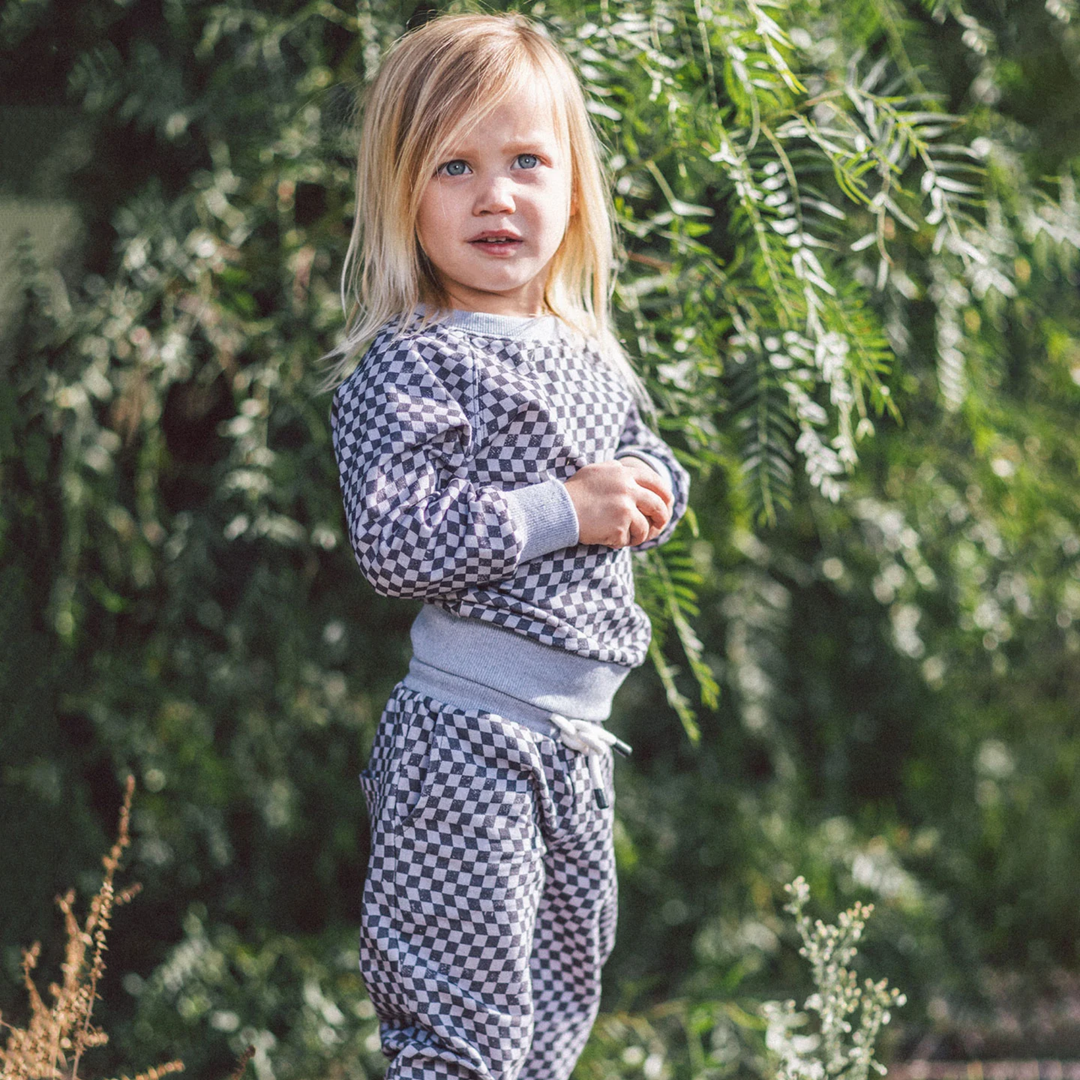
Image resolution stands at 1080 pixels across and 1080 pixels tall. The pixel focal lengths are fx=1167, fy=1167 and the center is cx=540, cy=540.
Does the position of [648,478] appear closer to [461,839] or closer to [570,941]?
[461,839]

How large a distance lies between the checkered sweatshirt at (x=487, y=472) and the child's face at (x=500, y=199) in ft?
0.21

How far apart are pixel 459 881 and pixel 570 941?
28 cm

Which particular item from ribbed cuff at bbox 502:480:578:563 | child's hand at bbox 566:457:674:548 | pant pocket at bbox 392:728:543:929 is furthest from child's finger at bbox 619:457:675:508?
pant pocket at bbox 392:728:543:929

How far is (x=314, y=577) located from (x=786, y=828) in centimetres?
113

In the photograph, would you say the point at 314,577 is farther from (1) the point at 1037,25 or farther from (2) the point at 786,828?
(1) the point at 1037,25

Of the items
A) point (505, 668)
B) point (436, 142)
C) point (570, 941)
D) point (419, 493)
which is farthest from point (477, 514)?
point (570, 941)

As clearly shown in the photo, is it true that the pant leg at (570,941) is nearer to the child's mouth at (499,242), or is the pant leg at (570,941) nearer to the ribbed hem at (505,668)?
the ribbed hem at (505,668)

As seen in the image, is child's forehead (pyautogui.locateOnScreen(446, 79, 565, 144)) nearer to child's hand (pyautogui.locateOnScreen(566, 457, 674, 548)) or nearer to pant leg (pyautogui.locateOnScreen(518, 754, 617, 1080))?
child's hand (pyautogui.locateOnScreen(566, 457, 674, 548))

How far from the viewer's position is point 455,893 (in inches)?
50.3

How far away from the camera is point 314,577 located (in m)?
2.14

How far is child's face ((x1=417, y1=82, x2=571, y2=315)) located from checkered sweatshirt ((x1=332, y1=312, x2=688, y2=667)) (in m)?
0.06

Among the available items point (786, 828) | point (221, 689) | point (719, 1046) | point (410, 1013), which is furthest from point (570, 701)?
point (786, 828)

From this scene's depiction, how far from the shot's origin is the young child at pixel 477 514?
1.23 meters

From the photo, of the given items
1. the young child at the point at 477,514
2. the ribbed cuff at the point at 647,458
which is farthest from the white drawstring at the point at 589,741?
the ribbed cuff at the point at 647,458
